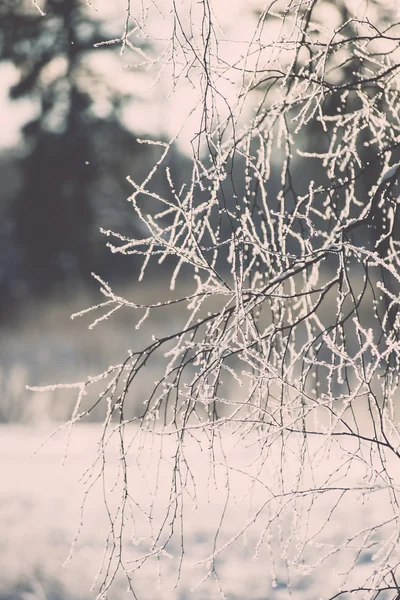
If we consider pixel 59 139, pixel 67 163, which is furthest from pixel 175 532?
pixel 59 139

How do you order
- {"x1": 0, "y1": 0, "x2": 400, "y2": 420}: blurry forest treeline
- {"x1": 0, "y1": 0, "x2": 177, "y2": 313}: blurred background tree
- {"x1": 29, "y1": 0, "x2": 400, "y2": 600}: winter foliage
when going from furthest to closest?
{"x1": 0, "y1": 0, "x2": 177, "y2": 313}: blurred background tree < {"x1": 0, "y1": 0, "x2": 400, "y2": 420}: blurry forest treeline < {"x1": 29, "y1": 0, "x2": 400, "y2": 600}: winter foliage

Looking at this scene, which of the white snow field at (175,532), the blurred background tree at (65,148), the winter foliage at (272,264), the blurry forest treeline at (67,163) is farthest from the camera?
the blurred background tree at (65,148)

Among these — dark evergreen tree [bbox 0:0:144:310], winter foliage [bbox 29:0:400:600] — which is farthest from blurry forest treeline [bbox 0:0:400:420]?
winter foliage [bbox 29:0:400:600]

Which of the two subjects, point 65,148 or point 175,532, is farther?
point 65,148

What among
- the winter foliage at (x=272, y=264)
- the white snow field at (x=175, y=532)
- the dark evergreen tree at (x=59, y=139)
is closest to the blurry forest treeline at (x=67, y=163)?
the dark evergreen tree at (x=59, y=139)

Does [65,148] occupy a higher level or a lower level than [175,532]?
higher

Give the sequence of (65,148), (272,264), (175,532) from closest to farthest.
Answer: (272,264)
(175,532)
(65,148)

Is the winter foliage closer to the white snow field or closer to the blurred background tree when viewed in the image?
the white snow field

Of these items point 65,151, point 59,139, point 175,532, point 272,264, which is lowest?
point 175,532

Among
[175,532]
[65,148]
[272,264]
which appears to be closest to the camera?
[272,264]

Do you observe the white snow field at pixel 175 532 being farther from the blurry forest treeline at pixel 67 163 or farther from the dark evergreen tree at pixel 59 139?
the dark evergreen tree at pixel 59 139

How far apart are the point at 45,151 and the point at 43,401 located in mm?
6812

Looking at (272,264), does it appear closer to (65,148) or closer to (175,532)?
(175,532)

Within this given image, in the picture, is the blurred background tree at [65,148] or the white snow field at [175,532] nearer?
the white snow field at [175,532]
